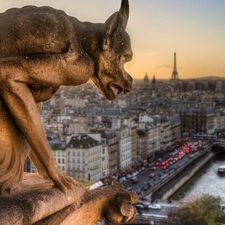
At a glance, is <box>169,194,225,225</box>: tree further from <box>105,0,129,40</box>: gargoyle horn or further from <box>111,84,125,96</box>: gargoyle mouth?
<box>105,0,129,40</box>: gargoyle horn

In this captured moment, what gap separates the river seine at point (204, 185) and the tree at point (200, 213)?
427 cm

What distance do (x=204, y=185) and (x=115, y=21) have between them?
69.2 ft

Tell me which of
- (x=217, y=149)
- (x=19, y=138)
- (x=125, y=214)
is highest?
(x=19, y=138)

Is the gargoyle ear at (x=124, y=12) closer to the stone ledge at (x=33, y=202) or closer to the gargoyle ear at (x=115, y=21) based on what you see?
the gargoyle ear at (x=115, y=21)

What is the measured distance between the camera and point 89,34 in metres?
1.84

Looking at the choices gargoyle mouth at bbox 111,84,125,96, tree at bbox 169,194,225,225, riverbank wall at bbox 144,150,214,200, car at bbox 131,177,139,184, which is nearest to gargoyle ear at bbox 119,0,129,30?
gargoyle mouth at bbox 111,84,125,96

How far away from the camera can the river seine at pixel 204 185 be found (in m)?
20.3

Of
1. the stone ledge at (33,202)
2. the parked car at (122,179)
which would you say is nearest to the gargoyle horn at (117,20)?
the stone ledge at (33,202)

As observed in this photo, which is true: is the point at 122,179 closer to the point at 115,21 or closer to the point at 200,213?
the point at 200,213

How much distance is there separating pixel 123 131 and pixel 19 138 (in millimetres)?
22355

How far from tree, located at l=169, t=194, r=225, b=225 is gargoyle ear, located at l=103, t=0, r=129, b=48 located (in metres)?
12.4

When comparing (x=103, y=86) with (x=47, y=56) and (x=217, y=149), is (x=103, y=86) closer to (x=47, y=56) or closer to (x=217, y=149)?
(x=47, y=56)

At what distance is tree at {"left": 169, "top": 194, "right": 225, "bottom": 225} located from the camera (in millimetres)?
14008

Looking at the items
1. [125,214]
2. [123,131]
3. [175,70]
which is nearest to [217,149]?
[123,131]
